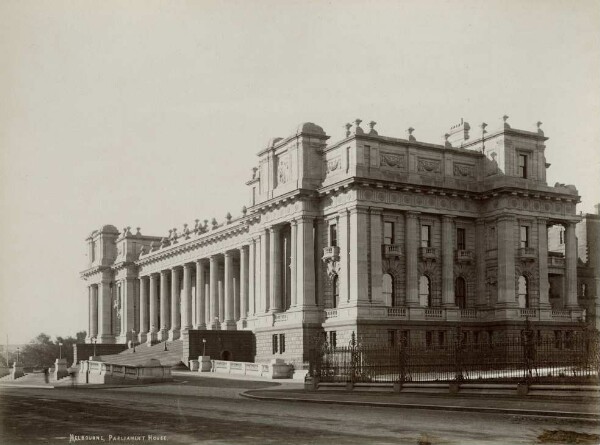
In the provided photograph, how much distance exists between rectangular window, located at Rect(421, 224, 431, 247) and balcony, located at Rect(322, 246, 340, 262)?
21.6ft

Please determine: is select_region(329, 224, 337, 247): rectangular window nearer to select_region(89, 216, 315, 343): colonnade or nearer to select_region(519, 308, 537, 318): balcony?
select_region(89, 216, 315, 343): colonnade

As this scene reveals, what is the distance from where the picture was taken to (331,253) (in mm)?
61969

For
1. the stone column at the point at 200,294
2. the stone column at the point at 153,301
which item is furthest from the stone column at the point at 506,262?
the stone column at the point at 153,301

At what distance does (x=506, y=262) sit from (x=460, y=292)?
4383 millimetres

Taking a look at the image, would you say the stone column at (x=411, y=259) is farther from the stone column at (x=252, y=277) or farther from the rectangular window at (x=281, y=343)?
the stone column at (x=252, y=277)

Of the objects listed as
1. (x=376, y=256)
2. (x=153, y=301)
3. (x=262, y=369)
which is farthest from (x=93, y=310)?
(x=376, y=256)

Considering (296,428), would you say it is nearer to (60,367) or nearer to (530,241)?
(530,241)

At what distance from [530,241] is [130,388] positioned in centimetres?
3151

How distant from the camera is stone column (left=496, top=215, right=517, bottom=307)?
6294 cm

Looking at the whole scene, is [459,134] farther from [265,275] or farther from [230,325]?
[230,325]

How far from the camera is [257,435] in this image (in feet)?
71.4

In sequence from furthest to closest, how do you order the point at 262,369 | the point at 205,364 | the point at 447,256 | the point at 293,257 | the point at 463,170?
the point at 463,170
the point at 205,364
the point at 293,257
the point at 447,256
the point at 262,369

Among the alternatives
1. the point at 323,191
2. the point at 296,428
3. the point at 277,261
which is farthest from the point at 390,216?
the point at 296,428

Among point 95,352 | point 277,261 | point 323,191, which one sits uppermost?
point 323,191
